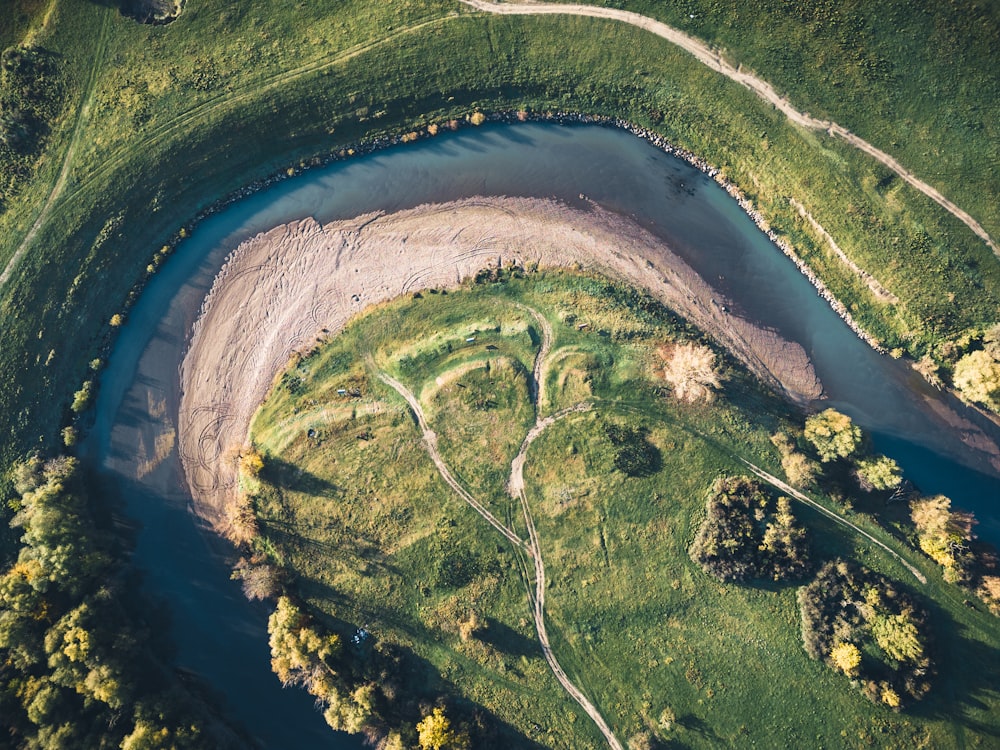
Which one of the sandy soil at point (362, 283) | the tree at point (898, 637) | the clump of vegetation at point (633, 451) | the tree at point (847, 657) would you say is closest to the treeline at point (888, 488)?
the sandy soil at point (362, 283)

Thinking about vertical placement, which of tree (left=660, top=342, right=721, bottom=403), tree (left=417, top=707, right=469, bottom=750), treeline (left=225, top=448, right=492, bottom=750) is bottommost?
tree (left=417, top=707, right=469, bottom=750)

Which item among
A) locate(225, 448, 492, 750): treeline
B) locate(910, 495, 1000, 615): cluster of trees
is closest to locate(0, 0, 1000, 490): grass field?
locate(910, 495, 1000, 615): cluster of trees

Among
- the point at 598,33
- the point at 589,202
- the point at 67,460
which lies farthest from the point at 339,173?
the point at 67,460

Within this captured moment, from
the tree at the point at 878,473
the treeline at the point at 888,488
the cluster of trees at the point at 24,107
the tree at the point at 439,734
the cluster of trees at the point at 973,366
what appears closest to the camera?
the tree at the point at 439,734

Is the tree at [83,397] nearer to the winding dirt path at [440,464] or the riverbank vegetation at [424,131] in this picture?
the riverbank vegetation at [424,131]

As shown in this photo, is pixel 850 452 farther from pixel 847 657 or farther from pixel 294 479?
pixel 294 479

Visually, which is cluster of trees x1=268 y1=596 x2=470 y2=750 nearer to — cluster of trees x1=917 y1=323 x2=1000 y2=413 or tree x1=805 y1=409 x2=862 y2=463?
tree x1=805 y1=409 x2=862 y2=463
